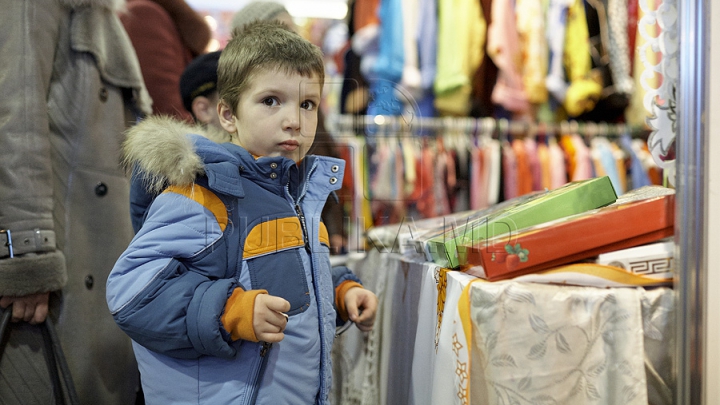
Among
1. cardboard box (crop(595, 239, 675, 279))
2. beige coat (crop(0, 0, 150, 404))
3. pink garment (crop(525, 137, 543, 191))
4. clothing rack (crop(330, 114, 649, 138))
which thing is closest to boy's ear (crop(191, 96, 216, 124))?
beige coat (crop(0, 0, 150, 404))

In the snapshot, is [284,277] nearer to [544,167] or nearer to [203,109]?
[203,109]

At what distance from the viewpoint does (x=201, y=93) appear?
1.35 metres

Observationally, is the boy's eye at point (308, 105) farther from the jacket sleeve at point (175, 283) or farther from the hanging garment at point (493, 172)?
the hanging garment at point (493, 172)

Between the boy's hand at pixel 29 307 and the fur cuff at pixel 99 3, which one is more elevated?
the fur cuff at pixel 99 3

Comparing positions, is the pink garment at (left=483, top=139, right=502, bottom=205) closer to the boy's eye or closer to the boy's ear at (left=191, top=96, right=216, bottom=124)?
the boy's ear at (left=191, top=96, right=216, bottom=124)

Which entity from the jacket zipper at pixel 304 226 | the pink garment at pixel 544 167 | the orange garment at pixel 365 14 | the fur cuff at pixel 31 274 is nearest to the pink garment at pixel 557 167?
the pink garment at pixel 544 167

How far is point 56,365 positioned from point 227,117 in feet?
2.00

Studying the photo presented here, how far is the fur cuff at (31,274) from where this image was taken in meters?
0.99

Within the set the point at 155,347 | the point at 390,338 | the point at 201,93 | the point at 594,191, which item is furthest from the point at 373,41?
the point at 155,347

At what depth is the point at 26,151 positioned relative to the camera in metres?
1.03

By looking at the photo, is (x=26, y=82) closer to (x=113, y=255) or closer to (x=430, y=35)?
(x=113, y=255)

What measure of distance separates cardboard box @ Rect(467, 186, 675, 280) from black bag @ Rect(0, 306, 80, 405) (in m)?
0.81

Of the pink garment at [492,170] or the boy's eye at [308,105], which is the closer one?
the boy's eye at [308,105]

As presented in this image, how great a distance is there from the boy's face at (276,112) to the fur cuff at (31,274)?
46cm
